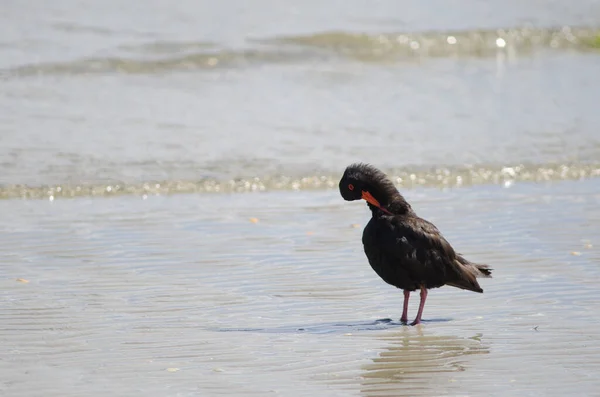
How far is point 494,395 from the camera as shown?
497cm

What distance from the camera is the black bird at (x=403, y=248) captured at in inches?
251

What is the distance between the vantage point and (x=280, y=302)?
6.70 m

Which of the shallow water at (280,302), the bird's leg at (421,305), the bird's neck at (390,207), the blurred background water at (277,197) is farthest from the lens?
the bird's neck at (390,207)

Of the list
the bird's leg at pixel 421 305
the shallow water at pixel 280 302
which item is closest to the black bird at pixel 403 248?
the bird's leg at pixel 421 305

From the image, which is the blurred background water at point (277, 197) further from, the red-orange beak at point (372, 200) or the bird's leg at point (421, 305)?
the red-orange beak at point (372, 200)

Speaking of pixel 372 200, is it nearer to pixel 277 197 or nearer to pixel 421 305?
pixel 421 305

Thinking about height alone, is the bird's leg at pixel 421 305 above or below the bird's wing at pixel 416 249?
below

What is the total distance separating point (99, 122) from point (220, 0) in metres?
9.16

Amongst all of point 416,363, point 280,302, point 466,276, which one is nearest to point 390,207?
point 466,276

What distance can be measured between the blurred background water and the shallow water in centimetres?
2

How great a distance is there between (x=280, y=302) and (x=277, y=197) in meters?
3.38

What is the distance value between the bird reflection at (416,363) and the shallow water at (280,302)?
0.01 meters

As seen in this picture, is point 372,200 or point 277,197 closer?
point 372,200

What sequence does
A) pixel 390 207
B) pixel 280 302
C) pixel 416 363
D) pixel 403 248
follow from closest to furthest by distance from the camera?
pixel 416 363 → pixel 403 248 → pixel 390 207 → pixel 280 302
